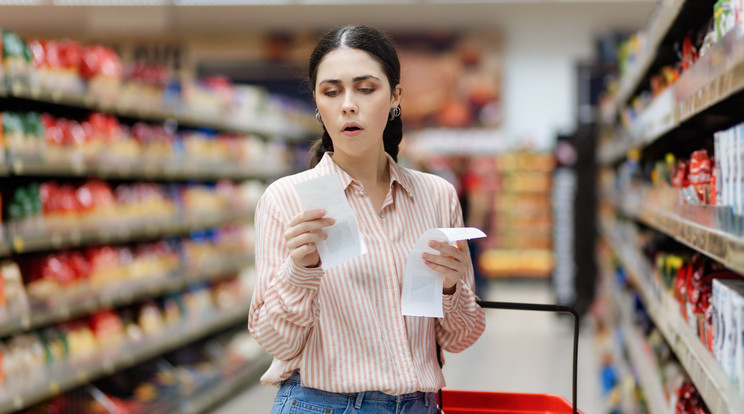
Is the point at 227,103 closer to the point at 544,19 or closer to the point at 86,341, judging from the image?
the point at 86,341

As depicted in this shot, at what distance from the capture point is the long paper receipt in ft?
5.15

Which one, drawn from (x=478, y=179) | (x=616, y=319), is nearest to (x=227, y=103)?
(x=616, y=319)

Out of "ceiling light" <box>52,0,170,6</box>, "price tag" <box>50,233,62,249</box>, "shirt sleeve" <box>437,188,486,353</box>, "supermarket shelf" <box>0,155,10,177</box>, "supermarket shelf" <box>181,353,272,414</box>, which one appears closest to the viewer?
"shirt sleeve" <box>437,188,486,353</box>

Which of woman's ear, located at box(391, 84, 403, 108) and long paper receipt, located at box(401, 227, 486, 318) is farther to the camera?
woman's ear, located at box(391, 84, 403, 108)

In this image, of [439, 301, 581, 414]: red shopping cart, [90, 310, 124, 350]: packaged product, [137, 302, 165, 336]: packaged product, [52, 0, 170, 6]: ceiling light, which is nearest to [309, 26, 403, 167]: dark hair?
[439, 301, 581, 414]: red shopping cart

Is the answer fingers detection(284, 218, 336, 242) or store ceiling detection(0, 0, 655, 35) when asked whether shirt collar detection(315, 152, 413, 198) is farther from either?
store ceiling detection(0, 0, 655, 35)

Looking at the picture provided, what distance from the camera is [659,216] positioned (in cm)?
271

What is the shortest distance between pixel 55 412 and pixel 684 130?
3.11m

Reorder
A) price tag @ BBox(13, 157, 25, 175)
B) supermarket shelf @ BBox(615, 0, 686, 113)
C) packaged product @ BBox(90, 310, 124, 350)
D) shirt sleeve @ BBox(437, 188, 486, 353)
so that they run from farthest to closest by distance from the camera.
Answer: packaged product @ BBox(90, 310, 124, 350) < price tag @ BBox(13, 157, 25, 175) < supermarket shelf @ BBox(615, 0, 686, 113) < shirt sleeve @ BBox(437, 188, 486, 353)

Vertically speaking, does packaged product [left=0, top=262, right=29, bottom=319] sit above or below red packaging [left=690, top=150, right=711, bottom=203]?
below

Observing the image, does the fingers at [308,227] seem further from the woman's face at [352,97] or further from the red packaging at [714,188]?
the red packaging at [714,188]

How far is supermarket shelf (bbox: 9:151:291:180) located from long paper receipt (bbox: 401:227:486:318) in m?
2.49

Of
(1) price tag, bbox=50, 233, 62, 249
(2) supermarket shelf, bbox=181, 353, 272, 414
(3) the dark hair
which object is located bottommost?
(2) supermarket shelf, bbox=181, 353, 272, 414

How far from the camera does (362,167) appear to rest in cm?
176
